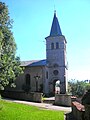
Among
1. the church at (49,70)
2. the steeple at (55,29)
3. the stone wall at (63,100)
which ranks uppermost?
the steeple at (55,29)

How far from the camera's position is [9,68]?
2334 centimetres

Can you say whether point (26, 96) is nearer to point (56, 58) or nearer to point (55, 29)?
point (56, 58)

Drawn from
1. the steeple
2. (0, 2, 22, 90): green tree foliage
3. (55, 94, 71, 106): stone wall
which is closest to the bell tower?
the steeple

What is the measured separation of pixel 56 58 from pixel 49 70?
3.02 meters

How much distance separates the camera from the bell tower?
4331 centimetres

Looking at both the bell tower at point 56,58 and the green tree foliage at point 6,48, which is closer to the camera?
the green tree foliage at point 6,48

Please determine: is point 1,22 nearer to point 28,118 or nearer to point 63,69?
point 28,118

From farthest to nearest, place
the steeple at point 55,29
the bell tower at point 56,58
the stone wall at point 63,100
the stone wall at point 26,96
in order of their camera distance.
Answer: the steeple at point 55,29
the bell tower at point 56,58
the stone wall at point 26,96
the stone wall at point 63,100

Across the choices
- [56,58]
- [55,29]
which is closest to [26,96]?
[56,58]

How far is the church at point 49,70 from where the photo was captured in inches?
1667

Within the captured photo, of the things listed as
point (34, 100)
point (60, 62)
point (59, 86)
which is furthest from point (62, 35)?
point (34, 100)

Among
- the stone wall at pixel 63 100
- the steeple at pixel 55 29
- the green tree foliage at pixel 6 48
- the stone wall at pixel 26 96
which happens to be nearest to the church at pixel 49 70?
the steeple at pixel 55 29

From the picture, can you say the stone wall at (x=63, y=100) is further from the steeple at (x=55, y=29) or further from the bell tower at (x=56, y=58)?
the steeple at (x=55, y=29)

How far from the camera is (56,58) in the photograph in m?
44.5
